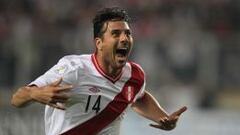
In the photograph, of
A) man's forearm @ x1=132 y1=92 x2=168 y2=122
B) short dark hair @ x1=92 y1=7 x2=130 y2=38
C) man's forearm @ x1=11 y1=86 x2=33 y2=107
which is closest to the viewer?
man's forearm @ x1=11 y1=86 x2=33 y2=107

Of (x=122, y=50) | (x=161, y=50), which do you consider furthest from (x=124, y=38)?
(x=161, y=50)

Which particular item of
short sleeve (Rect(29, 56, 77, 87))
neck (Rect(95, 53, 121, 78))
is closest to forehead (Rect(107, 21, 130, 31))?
neck (Rect(95, 53, 121, 78))

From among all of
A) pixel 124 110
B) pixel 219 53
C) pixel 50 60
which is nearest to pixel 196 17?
pixel 219 53

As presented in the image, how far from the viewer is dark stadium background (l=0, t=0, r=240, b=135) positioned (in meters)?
10.6

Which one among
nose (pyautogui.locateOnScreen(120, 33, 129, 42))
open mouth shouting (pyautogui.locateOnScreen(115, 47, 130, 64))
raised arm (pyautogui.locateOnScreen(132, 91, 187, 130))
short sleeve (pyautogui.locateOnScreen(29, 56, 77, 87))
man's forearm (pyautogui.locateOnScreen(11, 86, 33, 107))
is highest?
nose (pyautogui.locateOnScreen(120, 33, 129, 42))

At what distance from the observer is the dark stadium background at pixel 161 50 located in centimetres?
1058

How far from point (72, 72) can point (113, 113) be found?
0.56 metres

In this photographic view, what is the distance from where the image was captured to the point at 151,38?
11.9 metres

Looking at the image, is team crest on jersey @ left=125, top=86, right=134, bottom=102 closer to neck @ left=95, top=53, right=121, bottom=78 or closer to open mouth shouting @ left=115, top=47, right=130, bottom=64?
neck @ left=95, top=53, right=121, bottom=78

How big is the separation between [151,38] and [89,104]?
21.6ft

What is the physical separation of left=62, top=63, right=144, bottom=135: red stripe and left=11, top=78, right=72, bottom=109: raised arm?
0.68 m

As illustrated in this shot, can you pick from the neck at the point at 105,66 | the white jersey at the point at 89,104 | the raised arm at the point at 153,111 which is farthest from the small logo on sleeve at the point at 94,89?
the raised arm at the point at 153,111

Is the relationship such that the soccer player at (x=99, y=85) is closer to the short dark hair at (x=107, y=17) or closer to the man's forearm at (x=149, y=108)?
the short dark hair at (x=107, y=17)

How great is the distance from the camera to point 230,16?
1298 cm
